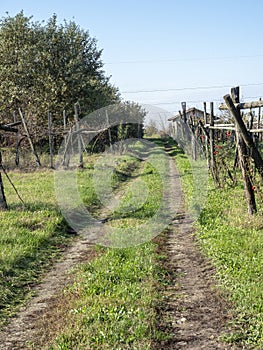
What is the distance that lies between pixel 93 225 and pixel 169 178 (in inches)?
313

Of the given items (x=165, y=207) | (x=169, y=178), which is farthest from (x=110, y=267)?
(x=169, y=178)

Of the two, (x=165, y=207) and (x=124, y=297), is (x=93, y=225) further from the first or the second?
(x=124, y=297)

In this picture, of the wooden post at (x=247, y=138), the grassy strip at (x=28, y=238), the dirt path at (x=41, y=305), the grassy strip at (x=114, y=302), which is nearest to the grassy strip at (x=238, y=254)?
the grassy strip at (x=114, y=302)

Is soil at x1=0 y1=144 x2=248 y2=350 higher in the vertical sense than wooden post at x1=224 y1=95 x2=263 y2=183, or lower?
lower

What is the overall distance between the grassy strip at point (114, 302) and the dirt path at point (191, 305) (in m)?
0.19

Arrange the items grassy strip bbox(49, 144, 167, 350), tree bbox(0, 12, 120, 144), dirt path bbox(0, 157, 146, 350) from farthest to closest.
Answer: tree bbox(0, 12, 120, 144) < dirt path bbox(0, 157, 146, 350) < grassy strip bbox(49, 144, 167, 350)

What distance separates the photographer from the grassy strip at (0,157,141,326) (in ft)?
22.6

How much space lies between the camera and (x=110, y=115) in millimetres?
33812

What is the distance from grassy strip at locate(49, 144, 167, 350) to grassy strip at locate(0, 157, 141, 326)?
825 millimetres

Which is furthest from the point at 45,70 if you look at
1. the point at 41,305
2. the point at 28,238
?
the point at 41,305

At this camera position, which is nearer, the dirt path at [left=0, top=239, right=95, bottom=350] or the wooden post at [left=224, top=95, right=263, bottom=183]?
the dirt path at [left=0, top=239, right=95, bottom=350]

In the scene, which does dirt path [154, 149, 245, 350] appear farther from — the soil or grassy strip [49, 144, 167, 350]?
grassy strip [49, 144, 167, 350]

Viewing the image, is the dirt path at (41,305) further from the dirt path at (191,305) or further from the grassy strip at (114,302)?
the dirt path at (191,305)

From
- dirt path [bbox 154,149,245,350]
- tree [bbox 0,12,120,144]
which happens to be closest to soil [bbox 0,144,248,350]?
dirt path [bbox 154,149,245,350]
